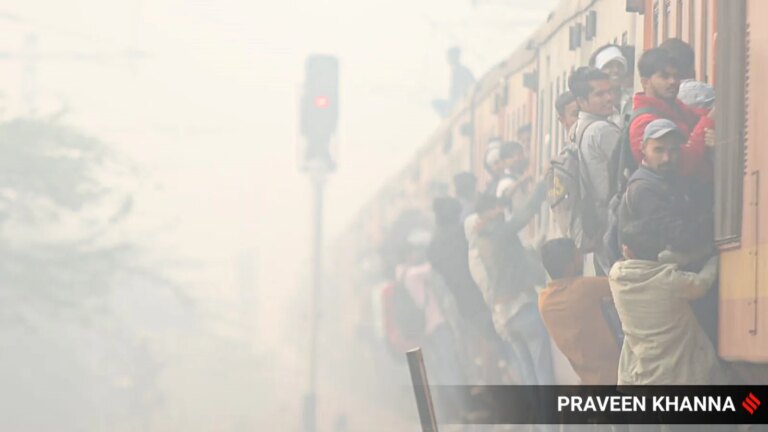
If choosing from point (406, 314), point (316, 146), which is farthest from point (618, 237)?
point (316, 146)

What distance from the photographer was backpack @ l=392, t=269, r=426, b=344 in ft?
45.6

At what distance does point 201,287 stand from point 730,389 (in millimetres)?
10544

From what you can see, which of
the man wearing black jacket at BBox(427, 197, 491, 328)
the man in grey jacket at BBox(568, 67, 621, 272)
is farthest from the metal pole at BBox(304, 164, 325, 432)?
the man in grey jacket at BBox(568, 67, 621, 272)

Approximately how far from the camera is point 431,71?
14867mm

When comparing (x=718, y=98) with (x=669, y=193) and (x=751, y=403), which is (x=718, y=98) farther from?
(x=751, y=403)

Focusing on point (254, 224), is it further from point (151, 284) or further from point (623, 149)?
point (623, 149)

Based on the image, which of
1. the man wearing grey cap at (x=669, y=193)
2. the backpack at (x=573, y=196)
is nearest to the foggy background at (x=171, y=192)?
the backpack at (x=573, y=196)

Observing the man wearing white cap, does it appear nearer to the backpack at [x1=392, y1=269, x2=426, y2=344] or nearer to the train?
the train

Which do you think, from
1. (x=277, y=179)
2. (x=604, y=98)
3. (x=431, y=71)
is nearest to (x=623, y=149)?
(x=604, y=98)

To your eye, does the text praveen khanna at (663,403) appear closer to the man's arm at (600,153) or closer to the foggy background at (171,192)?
the man's arm at (600,153)

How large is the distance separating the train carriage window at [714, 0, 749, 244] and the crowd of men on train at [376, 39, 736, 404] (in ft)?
0.33

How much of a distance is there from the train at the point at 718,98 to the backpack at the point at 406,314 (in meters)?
2.20

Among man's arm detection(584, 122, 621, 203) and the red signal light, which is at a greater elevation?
the red signal light

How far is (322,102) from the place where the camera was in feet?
51.6
